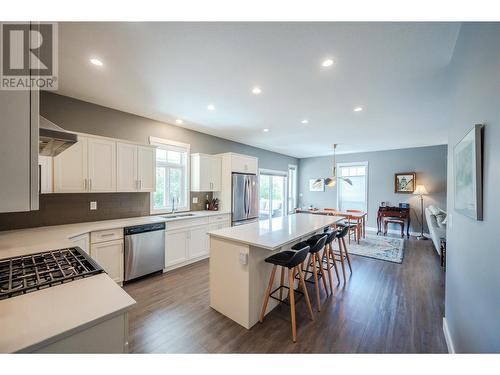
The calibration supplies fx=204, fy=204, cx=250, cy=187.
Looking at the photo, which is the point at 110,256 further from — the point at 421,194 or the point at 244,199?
the point at 421,194

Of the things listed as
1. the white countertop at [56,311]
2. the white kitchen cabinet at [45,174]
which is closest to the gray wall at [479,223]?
the white countertop at [56,311]

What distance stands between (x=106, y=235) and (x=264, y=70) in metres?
2.91

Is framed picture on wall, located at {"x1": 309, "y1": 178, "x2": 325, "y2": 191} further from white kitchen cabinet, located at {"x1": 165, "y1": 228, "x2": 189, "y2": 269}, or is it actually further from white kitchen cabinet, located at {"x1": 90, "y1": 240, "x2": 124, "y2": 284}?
white kitchen cabinet, located at {"x1": 90, "y1": 240, "x2": 124, "y2": 284}

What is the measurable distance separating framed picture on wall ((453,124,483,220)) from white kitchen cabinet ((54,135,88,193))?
3.85 meters

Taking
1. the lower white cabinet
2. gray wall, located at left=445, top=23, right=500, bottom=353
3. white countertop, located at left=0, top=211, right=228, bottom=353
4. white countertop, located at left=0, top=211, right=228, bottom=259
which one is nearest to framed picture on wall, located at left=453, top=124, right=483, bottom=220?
gray wall, located at left=445, top=23, right=500, bottom=353

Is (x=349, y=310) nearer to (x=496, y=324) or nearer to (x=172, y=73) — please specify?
(x=496, y=324)

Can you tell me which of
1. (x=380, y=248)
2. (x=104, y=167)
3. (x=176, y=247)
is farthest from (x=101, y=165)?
(x=380, y=248)

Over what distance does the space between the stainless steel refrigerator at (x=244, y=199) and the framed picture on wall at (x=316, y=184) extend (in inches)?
149

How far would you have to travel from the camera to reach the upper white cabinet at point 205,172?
14.2 ft

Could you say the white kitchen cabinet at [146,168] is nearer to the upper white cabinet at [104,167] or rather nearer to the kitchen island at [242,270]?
the upper white cabinet at [104,167]

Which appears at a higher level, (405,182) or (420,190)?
(405,182)

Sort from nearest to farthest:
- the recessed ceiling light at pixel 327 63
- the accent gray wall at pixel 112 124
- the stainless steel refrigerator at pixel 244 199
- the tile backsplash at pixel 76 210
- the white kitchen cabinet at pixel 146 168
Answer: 1. the recessed ceiling light at pixel 327 63
2. the tile backsplash at pixel 76 210
3. the accent gray wall at pixel 112 124
4. the white kitchen cabinet at pixel 146 168
5. the stainless steel refrigerator at pixel 244 199

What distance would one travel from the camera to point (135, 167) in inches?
132
